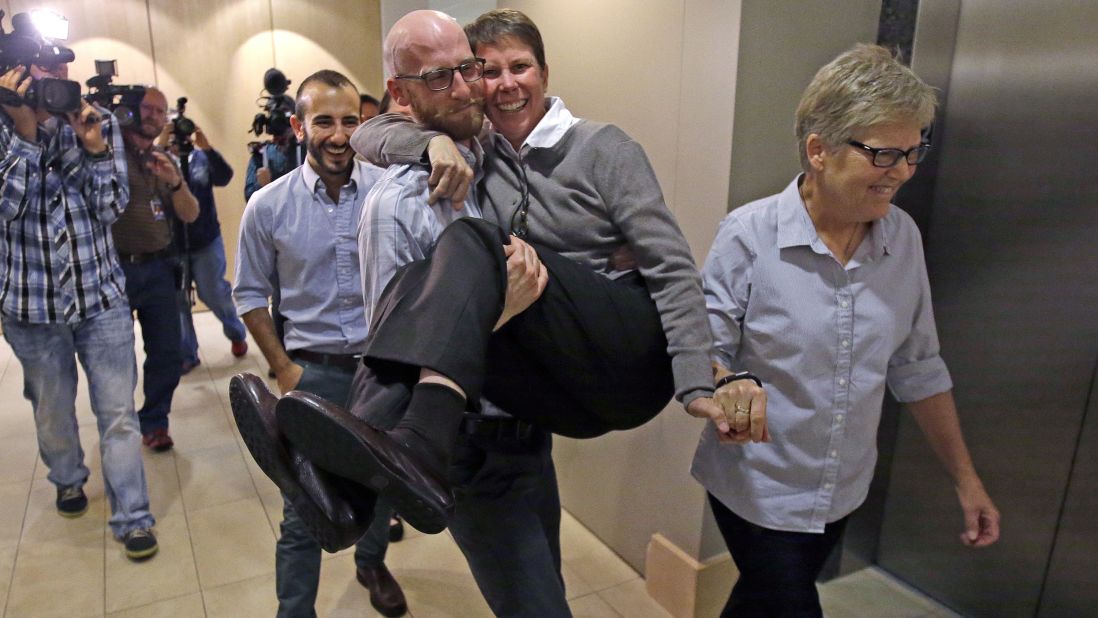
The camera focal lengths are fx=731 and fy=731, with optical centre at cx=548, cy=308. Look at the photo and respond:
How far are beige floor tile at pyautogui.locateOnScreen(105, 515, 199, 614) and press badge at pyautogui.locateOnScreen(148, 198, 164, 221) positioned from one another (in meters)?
1.33

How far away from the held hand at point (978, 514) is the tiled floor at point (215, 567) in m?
0.97

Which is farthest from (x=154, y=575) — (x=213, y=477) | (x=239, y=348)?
(x=239, y=348)

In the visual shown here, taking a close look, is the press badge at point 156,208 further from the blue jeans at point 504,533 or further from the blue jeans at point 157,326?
the blue jeans at point 504,533

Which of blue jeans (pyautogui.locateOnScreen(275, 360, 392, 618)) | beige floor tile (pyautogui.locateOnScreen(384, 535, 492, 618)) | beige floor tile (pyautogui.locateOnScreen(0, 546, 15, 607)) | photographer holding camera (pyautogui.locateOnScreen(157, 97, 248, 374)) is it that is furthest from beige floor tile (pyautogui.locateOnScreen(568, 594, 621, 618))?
photographer holding camera (pyautogui.locateOnScreen(157, 97, 248, 374))

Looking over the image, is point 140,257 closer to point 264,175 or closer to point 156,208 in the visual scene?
point 156,208

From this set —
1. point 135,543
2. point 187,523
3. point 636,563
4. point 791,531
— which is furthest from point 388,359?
point 187,523

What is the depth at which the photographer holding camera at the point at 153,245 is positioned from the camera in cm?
308

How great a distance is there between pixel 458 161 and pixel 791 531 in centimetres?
92

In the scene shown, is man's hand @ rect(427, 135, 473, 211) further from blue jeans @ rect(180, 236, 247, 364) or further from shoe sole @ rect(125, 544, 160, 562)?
blue jeans @ rect(180, 236, 247, 364)

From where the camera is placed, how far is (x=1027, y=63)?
1887 mm

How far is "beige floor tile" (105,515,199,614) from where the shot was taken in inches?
91.7

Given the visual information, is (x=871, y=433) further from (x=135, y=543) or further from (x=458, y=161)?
(x=135, y=543)

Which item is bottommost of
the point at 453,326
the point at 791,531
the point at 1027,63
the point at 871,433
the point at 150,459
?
the point at 150,459

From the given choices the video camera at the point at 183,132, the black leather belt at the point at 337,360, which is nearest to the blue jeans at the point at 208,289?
the video camera at the point at 183,132
